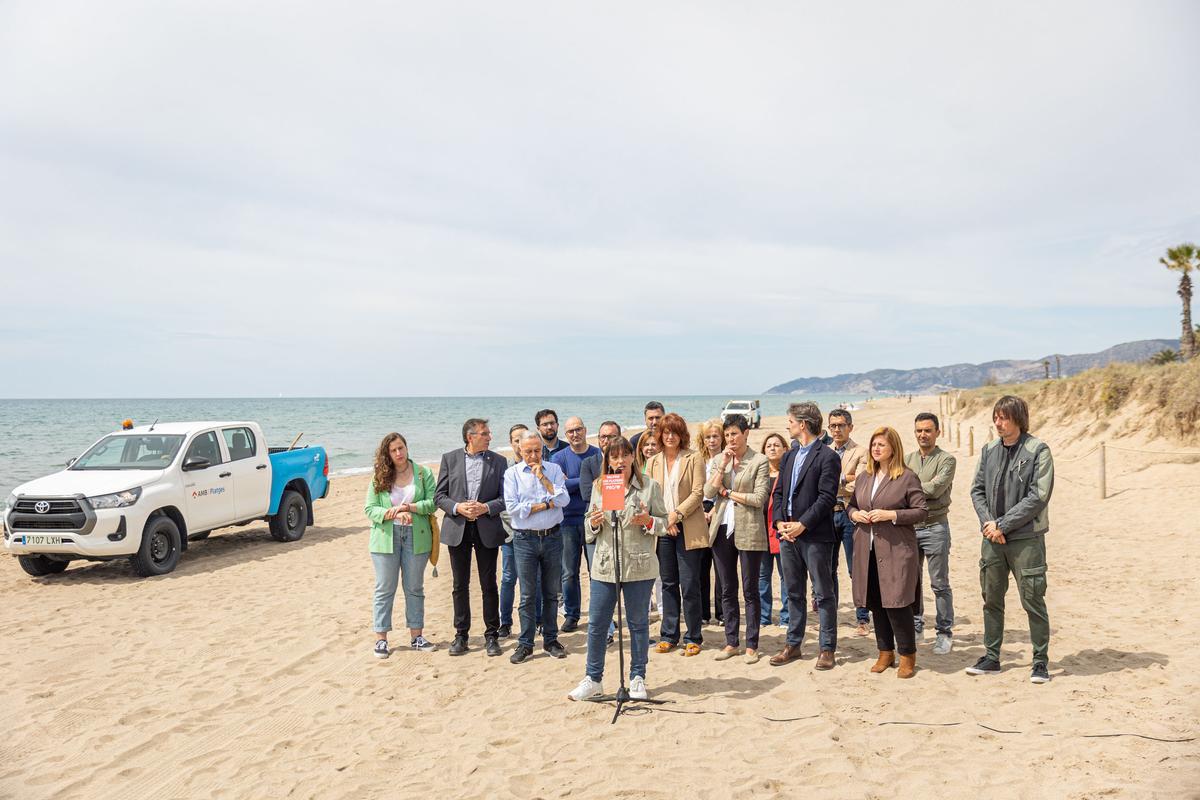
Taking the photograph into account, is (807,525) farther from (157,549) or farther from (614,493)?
(157,549)

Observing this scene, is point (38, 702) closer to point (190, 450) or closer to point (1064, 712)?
point (190, 450)

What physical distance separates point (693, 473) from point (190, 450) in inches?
306

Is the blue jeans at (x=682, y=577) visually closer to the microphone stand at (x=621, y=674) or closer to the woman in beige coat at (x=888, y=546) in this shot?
the microphone stand at (x=621, y=674)

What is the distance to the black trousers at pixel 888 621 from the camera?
18.4ft

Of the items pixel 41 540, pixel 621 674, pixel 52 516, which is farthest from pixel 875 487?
pixel 41 540

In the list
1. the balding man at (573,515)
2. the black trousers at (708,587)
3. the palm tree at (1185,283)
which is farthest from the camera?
the palm tree at (1185,283)

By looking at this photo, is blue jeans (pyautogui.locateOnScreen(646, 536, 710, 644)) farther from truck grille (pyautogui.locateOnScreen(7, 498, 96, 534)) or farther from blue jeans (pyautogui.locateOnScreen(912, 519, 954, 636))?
truck grille (pyautogui.locateOnScreen(7, 498, 96, 534))

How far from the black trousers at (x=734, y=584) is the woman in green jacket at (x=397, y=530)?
2.62 meters

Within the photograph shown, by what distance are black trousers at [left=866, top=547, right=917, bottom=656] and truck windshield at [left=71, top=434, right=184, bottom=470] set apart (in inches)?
356

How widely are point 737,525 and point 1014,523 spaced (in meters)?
2.06

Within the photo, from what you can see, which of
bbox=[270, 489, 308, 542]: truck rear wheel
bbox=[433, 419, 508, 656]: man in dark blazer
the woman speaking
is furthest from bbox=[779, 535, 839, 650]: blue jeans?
bbox=[270, 489, 308, 542]: truck rear wheel

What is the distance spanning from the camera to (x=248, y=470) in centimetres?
1123

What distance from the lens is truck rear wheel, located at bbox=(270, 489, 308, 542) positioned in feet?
39.5

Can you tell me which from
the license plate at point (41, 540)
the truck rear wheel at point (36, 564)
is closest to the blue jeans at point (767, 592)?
the license plate at point (41, 540)
